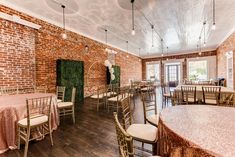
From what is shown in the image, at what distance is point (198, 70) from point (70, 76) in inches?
386

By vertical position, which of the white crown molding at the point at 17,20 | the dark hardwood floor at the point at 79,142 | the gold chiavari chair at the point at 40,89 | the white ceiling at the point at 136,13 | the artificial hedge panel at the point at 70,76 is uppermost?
the white ceiling at the point at 136,13

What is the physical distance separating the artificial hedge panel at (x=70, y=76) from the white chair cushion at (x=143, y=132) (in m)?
4.06

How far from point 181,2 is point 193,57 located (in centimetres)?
838

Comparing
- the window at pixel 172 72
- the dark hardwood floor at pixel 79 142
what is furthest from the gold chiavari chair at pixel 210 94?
the window at pixel 172 72

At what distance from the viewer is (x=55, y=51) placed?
16.9ft

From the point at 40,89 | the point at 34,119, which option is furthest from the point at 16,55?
the point at 34,119

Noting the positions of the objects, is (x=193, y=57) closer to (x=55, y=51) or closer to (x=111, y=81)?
(x=111, y=81)

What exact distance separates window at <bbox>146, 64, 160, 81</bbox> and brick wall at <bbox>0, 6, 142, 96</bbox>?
6469 millimetres

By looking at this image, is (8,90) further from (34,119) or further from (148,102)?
(148,102)

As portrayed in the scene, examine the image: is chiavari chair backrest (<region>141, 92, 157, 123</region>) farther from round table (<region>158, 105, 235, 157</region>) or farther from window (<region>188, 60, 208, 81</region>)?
window (<region>188, 60, 208, 81</region>)

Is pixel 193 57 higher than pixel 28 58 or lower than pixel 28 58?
higher

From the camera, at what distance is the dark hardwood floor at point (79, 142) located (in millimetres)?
2129

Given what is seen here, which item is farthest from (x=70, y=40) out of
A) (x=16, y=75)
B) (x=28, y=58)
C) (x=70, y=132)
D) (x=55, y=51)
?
(x=70, y=132)

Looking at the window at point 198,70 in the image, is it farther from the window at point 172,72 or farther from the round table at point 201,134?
the round table at point 201,134
